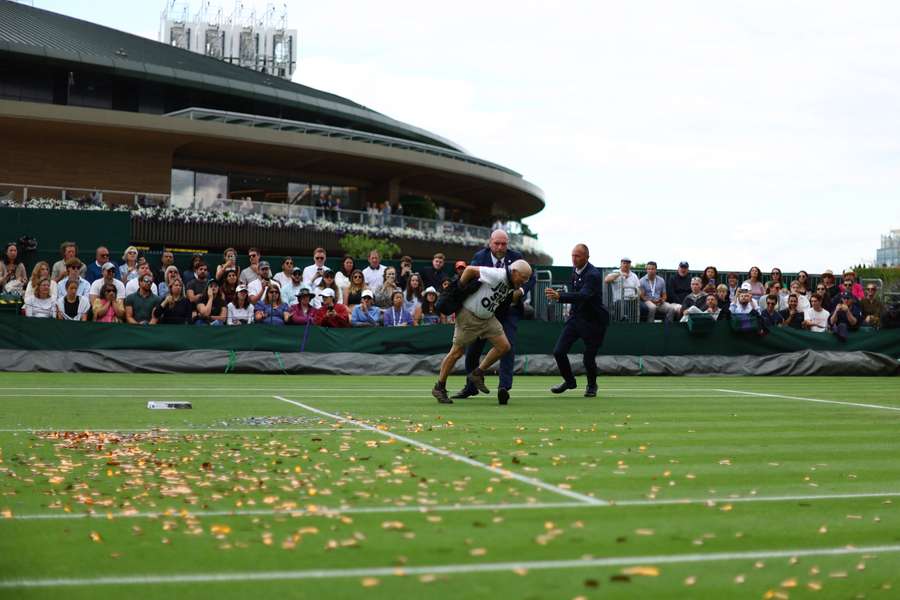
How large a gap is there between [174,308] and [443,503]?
15263 millimetres

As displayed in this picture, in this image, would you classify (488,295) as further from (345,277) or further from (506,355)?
(345,277)

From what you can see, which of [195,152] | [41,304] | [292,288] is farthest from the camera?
[195,152]

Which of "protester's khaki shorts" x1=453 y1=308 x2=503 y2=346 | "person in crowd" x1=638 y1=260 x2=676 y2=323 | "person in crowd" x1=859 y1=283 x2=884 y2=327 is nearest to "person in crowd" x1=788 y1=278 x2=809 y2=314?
"person in crowd" x1=859 y1=283 x2=884 y2=327

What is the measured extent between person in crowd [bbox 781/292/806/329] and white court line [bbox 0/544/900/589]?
63.2ft

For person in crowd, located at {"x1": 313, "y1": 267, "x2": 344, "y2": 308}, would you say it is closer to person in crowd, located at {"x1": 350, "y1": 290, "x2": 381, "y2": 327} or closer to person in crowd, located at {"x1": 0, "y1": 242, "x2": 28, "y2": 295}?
person in crowd, located at {"x1": 350, "y1": 290, "x2": 381, "y2": 327}

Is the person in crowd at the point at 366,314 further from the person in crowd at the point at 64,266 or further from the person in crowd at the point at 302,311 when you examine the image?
the person in crowd at the point at 64,266

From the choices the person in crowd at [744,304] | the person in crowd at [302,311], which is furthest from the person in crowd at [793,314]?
the person in crowd at [302,311]

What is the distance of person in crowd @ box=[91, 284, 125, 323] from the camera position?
20.8 metres

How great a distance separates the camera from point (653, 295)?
24.2m

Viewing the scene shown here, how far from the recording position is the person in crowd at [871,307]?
2539 centimetres

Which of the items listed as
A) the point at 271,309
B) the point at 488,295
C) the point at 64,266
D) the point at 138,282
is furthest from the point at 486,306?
the point at 64,266

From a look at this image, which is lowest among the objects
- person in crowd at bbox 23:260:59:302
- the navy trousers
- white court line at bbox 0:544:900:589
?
white court line at bbox 0:544:900:589

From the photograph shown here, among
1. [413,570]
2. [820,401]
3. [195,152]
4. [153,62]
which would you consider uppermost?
[153,62]

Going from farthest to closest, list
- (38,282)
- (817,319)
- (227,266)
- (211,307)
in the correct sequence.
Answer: (817,319) → (227,266) → (211,307) → (38,282)
